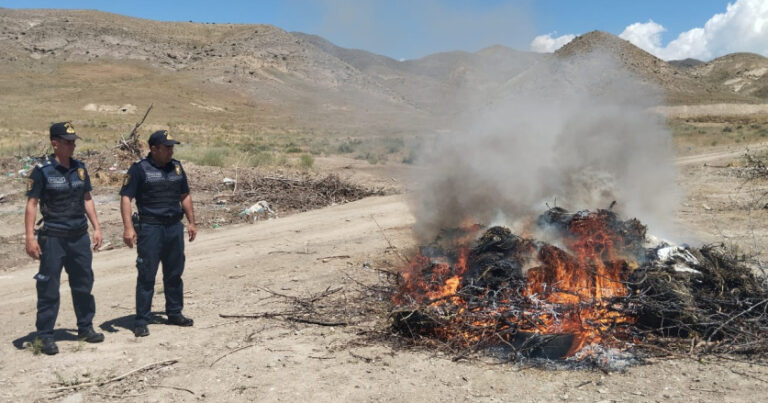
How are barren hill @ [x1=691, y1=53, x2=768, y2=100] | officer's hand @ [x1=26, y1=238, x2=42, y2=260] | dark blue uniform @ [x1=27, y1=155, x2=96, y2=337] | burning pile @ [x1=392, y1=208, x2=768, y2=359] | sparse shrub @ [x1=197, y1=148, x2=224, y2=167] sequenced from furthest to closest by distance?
barren hill @ [x1=691, y1=53, x2=768, y2=100] < sparse shrub @ [x1=197, y1=148, x2=224, y2=167] < burning pile @ [x1=392, y1=208, x2=768, y2=359] < dark blue uniform @ [x1=27, y1=155, x2=96, y2=337] < officer's hand @ [x1=26, y1=238, x2=42, y2=260]

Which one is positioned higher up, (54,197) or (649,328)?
(54,197)

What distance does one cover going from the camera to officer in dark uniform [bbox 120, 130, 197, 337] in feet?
15.5

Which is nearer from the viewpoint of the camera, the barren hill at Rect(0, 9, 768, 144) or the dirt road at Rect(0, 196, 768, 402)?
the dirt road at Rect(0, 196, 768, 402)

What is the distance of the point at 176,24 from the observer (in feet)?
338

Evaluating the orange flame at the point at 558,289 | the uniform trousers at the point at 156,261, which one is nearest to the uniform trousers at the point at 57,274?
the uniform trousers at the point at 156,261

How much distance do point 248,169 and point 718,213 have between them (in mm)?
13572

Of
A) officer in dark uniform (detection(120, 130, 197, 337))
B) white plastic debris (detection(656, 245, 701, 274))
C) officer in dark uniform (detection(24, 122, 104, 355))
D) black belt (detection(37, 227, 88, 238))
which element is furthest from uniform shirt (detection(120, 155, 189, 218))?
white plastic debris (detection(656, 245, 701, 274))

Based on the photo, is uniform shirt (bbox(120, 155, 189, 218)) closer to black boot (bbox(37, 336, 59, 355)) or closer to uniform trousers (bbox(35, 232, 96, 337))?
uniform trousers (bbox(35, 232, 96, 337))

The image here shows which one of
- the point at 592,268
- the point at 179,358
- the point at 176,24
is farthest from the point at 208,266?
the point at 176,24

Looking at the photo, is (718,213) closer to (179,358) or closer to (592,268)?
(592,268)

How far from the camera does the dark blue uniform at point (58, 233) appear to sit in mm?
4285

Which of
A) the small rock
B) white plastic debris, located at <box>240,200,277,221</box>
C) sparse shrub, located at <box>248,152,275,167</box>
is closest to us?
the small rock

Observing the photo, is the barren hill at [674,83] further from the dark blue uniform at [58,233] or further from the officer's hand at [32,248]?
the officer's hand at [32,248]

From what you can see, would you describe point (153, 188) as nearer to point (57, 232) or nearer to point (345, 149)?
point (57, 232)
